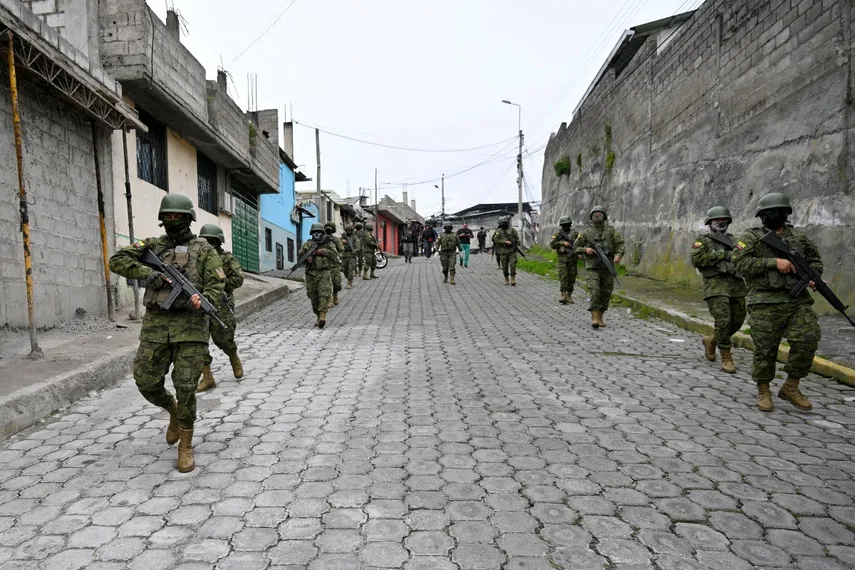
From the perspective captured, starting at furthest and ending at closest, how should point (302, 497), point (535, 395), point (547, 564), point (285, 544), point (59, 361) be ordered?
point (59, 361)
point (535, 395)
point (302, 497)
point (285, 544)
point (547, 564)

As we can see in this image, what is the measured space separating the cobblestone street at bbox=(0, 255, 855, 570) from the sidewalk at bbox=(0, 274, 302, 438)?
0.53 feet

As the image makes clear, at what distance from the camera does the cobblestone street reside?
238 cm

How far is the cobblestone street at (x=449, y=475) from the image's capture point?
2375 mm

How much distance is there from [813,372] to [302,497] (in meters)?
5.02

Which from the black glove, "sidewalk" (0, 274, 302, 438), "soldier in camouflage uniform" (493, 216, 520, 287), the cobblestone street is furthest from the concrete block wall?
"soldier in camouflage uniform" (493, 216, 520, 287)

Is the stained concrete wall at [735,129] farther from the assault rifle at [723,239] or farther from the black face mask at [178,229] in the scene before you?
the black face mask at [178,229]

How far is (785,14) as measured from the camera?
8.10 metres

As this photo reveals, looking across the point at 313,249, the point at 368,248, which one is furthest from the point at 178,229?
the point at 368,248

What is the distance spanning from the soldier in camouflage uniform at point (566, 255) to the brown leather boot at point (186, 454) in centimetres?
751

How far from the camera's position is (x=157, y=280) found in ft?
11.2

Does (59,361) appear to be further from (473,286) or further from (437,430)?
(473,286)

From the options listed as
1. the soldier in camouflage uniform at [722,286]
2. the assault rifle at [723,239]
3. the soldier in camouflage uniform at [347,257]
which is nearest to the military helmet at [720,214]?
the soldier in camouflage uniform at [722,286]

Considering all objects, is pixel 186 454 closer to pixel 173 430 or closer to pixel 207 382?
pixel 173 430

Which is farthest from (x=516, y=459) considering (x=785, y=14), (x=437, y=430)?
(x=785, y=14)
